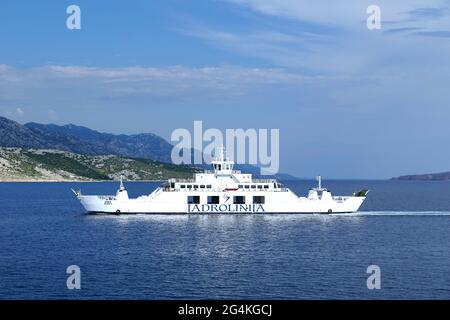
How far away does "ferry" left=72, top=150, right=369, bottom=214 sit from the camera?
346 feet

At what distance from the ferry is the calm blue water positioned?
239 centimetres

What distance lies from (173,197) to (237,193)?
459 inches

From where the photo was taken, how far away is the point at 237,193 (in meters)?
106

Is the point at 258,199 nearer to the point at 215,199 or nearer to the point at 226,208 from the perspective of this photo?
the point at 226,208

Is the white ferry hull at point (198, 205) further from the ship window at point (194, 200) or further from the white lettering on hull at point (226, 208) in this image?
the ship window at point (194, 200)

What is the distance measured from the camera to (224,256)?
212ft

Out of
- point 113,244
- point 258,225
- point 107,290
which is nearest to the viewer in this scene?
point 107,290

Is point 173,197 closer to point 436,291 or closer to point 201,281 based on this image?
point 201,281

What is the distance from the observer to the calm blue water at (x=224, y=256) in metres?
47.2

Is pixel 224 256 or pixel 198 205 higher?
pixel 198 205

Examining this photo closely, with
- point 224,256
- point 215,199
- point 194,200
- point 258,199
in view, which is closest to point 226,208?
point 215,199

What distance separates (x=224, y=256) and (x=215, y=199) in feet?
139

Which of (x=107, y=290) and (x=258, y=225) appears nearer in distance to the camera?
(x=107, y=290)
